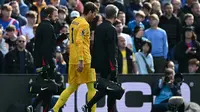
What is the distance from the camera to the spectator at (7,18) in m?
20.9

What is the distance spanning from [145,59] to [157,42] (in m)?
0.99

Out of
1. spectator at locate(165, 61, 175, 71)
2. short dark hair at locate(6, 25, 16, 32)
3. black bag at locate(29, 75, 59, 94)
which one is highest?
short dark hair at locate(6, 25, 16, 32)

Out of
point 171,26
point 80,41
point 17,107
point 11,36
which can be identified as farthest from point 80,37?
point 171,26

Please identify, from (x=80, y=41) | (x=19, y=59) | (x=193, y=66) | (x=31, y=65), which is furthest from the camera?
(x=193, y=66)

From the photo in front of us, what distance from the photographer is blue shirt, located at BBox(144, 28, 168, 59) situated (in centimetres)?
2138

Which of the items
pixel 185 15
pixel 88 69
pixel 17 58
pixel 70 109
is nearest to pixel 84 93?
pixel 70 109

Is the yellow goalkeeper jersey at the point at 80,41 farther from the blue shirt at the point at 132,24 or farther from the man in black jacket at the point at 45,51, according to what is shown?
the blue shirt at the point at 132,24

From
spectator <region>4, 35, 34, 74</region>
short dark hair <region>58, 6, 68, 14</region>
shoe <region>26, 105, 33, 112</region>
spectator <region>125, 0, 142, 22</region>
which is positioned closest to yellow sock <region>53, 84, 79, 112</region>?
shoe <region>26, 105, 33, 112</region>

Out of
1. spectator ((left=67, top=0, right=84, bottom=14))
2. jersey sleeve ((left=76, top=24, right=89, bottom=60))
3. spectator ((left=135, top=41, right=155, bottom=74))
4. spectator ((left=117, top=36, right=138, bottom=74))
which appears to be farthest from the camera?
spectator ((left=67, top=0, right=84, bottom=14))

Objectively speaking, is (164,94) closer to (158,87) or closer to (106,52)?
(158,87)

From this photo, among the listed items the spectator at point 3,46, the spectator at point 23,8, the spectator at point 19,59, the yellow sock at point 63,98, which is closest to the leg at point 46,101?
the yellow sock at point 63,98

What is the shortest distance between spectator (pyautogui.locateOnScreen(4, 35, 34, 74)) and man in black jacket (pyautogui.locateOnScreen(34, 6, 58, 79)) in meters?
2.00

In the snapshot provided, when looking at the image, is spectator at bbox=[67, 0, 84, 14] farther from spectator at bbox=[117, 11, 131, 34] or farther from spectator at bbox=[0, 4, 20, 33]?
spectator at bbox=[0, 4, 20, 33]

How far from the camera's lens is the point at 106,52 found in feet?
54.4
